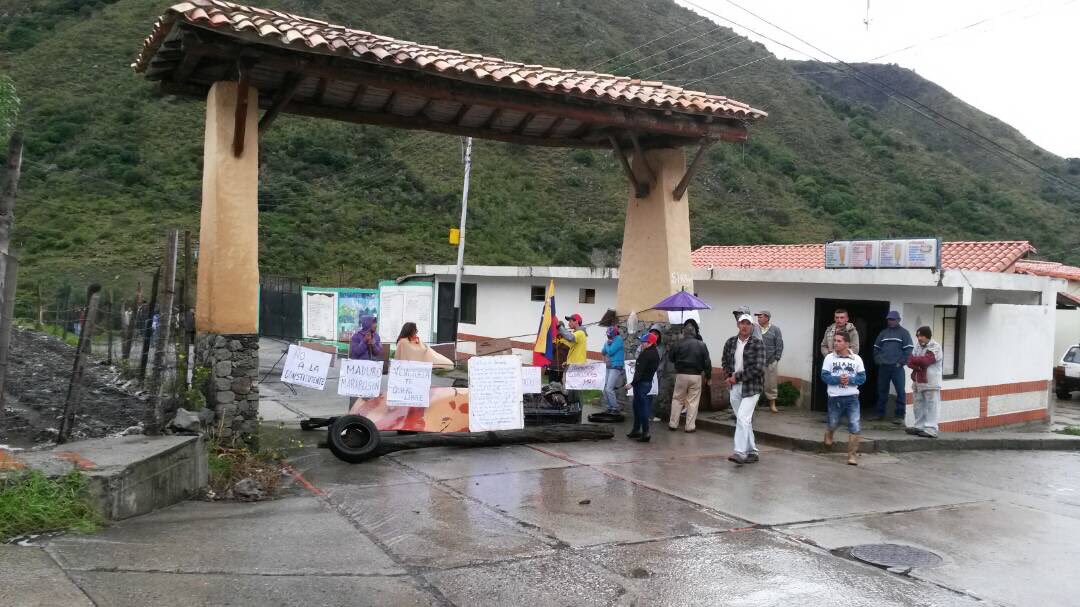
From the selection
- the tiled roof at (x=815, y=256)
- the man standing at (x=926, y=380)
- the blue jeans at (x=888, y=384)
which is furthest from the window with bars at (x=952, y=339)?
the man standing at (x=926, y=380)

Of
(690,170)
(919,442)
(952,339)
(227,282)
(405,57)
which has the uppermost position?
(405,57)

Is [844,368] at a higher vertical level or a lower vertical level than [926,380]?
higher

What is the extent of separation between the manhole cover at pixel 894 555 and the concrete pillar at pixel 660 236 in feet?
21.1

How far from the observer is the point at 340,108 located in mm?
11445

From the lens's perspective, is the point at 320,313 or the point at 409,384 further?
the point at 320,313

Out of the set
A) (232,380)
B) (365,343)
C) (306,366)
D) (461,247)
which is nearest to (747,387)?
(365,343)

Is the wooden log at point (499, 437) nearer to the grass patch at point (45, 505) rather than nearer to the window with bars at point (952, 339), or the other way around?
the grass patch at point (45, 505)

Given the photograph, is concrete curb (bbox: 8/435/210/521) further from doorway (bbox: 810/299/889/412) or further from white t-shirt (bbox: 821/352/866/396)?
doorway (bbox: 810/299/889/412)

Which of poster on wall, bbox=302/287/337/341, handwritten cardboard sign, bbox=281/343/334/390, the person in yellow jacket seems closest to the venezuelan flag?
the person in yellow jacket

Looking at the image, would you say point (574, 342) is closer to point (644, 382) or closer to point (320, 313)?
point (644, 382)

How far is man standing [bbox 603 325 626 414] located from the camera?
12438 mm

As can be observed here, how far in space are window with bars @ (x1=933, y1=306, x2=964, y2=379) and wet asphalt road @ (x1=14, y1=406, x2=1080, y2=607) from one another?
448 centimetres

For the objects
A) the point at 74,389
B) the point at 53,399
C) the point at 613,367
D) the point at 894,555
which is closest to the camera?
the point at 894,555

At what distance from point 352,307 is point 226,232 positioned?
11.2 meters
